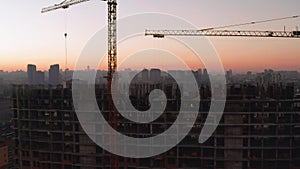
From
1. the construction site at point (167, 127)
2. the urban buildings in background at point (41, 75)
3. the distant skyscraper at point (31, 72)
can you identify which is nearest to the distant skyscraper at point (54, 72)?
the urban buildings in background at point (41, 75)

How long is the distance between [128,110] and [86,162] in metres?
2.11

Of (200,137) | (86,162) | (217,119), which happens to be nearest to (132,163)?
(86,162)

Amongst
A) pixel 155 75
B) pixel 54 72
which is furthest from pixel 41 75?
pixel 155 75

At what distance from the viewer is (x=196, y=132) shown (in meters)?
9.83

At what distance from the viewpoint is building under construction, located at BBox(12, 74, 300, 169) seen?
31.4 feet

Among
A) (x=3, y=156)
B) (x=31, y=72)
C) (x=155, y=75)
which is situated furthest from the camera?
(x=31, y=72)

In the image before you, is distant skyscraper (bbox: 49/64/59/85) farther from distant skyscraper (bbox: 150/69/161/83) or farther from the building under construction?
the building under construction

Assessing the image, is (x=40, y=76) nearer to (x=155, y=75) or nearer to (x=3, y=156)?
(x=3, y=156)

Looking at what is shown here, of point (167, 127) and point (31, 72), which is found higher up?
point (31, 72)

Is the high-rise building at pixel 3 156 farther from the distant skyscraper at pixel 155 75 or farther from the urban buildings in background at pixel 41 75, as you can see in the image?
the distant skyscraper at pixel 155 75

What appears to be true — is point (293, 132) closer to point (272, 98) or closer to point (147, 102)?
point (272, 98)

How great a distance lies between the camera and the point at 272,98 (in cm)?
980

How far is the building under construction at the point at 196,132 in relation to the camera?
9.56 m

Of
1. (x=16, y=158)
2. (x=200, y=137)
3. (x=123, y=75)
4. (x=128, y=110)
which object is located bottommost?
(x=16, y=158)
